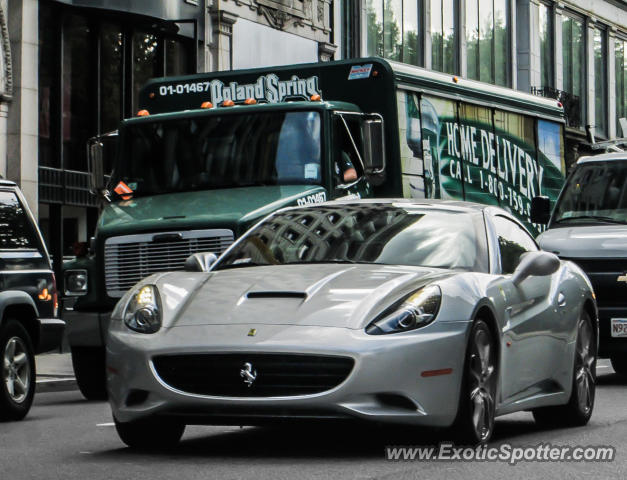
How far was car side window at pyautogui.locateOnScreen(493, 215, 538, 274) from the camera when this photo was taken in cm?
932

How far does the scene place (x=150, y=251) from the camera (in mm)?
13516

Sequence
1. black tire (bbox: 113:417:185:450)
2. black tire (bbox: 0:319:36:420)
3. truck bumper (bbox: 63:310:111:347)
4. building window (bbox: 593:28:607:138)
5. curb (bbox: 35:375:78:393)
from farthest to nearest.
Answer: building window (bbox: 593:28:607:138), curb (bbox: 35:375:78:393), truck bumper (bbox: 63:310:111:347), black tire (bbox: 0:319:36:420), black tire (bbox: 113:417:185:450)

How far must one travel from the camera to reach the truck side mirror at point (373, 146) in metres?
13.9

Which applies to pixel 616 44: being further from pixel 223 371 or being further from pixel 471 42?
pixel 223 371

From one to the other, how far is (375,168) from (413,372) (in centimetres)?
638

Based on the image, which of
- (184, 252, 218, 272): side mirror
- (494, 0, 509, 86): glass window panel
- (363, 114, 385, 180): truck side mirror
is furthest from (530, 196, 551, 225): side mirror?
(494, 0, 509, 86): glass window panel

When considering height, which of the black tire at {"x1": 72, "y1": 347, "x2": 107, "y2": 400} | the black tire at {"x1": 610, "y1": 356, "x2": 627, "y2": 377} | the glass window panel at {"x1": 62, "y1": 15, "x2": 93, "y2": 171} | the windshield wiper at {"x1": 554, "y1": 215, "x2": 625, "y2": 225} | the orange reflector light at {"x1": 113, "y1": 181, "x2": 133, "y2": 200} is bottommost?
the black tire at {"x1": 610, "y1": 356, "x2": 627, "y2": 377}

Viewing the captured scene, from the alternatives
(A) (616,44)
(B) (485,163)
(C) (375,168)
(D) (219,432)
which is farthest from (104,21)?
(A) (616,44)

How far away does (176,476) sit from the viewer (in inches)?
287

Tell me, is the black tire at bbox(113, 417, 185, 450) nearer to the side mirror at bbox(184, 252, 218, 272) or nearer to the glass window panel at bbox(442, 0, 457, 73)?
the side mirror at bbox(184, 252, 218, 272)

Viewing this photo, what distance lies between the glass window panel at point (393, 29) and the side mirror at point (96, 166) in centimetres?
2211

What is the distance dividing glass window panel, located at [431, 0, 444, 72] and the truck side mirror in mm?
25289

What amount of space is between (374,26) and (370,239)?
27375 mm

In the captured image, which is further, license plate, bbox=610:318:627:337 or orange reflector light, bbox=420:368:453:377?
license plate, bbox=610:318:627:337
